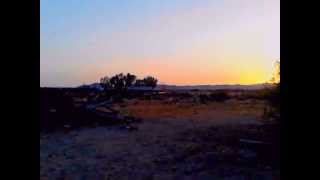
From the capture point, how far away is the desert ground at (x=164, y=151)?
703 centimetres

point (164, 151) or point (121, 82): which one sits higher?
point (121, 82)

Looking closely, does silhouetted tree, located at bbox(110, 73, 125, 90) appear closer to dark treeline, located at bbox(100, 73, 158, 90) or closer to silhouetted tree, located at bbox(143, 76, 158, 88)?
dark treeline, located at bbox(100, 73, 158, 90)

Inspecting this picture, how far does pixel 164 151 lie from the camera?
835 centimetres

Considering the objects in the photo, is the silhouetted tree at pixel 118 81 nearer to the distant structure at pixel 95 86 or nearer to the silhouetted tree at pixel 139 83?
the distant structure at pixel 95 86

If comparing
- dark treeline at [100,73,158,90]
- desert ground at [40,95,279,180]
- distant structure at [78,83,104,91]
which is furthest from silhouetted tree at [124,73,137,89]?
desert ground at [40,95,279,180]

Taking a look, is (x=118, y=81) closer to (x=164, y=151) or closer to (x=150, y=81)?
(x=150, y=81)

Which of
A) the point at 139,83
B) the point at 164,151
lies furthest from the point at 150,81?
the point at 164,151

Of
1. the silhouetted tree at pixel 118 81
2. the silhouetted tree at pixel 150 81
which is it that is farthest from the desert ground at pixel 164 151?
the silhouetted tree at pixel 150 81

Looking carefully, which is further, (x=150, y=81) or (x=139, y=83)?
(x=150, y=81)
